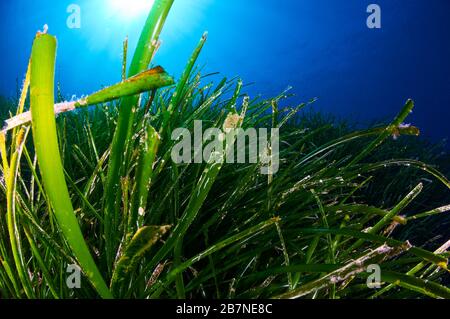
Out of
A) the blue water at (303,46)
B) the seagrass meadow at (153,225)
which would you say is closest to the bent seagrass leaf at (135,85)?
the seagrass meadow at (153,225)

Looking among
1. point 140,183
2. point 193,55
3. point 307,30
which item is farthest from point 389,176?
point 307,30

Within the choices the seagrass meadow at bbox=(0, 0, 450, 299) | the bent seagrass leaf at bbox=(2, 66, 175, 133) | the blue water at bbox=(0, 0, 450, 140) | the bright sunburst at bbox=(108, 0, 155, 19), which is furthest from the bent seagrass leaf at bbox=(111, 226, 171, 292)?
the blue water at bbox=(0, 0, 450, 140)

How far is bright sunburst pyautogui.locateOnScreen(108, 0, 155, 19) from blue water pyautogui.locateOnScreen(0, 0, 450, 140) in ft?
2.48

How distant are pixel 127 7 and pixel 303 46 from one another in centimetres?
1728

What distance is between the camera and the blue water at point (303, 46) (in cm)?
3228

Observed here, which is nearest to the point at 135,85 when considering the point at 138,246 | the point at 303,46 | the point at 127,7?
the point at 138,246

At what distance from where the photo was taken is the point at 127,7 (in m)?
28.2

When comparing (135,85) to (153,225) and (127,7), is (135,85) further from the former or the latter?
(127,7)

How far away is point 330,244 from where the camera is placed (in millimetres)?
494

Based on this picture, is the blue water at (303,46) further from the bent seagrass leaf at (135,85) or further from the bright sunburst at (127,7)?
the bent seagrass leaf at (135,85)

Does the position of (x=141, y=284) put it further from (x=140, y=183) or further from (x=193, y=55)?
(x=193, y=55)

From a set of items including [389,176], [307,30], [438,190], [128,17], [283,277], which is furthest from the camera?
[307,30]

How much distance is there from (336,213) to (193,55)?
383mm
